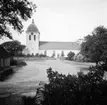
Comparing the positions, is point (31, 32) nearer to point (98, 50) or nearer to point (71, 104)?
point (98, 50)

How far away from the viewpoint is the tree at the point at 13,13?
12.8 metres

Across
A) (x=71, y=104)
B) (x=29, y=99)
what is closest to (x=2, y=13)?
(x=29, y=99)

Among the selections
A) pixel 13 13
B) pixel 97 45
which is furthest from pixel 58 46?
pixel 13 13

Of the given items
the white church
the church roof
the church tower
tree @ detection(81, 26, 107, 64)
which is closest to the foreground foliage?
tree @ detection(81, 26, 107, 64)

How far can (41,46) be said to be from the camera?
311 ft

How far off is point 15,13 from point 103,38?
22668mm

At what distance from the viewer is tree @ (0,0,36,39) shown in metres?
12.8

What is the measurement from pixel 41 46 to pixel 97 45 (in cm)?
6848

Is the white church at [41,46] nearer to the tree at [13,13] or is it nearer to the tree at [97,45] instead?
the tree at [97,45]

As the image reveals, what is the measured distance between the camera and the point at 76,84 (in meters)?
5.01

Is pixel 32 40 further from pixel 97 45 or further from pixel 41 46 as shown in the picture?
pixel 97 45

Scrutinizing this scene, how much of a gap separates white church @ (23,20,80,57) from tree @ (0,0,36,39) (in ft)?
238

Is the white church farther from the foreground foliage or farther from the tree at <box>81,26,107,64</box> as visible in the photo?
the foreground foliage

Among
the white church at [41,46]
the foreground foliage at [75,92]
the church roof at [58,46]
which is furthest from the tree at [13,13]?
the church roof at [58,46]
